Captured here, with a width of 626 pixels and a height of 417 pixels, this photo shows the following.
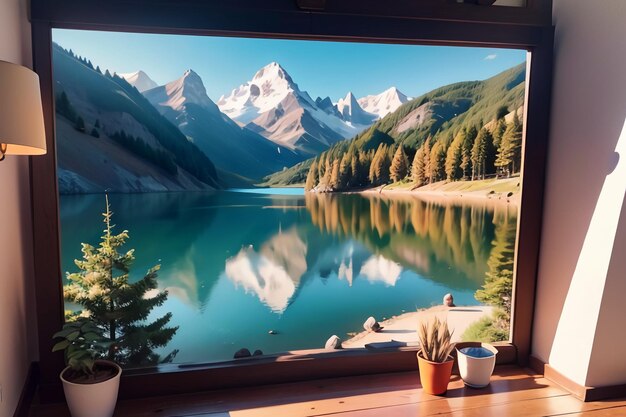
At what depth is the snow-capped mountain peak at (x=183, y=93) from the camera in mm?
3023

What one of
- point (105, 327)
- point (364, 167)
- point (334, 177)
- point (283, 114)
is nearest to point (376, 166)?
point (364, 167)

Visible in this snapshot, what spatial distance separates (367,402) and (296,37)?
6.79 ft

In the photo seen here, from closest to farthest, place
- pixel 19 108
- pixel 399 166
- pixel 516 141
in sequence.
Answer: pixel 19 108 → pixel 516 141 → pixel 399 166

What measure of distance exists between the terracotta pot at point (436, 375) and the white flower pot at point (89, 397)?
5.41ft

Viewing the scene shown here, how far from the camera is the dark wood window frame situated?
2051 millimetres

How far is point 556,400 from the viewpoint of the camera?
7.37 feet

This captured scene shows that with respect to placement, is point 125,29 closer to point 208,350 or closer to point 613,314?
point 208,350

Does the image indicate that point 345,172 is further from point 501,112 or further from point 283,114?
point 501,112

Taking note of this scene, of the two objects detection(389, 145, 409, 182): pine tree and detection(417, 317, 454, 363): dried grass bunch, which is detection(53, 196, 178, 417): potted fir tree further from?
detection(389, 145, 409, 182): pine tree

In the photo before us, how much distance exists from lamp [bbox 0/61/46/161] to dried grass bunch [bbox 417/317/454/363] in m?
2.04

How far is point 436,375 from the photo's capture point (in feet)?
7.44

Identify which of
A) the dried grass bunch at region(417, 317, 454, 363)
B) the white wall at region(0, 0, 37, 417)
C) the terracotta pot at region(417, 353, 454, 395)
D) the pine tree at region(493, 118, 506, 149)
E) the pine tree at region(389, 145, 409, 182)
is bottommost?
the terracotta pot at region(417, 353, 454, 395)

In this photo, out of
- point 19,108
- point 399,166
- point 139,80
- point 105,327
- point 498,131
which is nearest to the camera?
point 19,108

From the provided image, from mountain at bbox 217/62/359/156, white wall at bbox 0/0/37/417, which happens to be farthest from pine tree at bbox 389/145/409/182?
white wall at bbox 0/0/37/417
